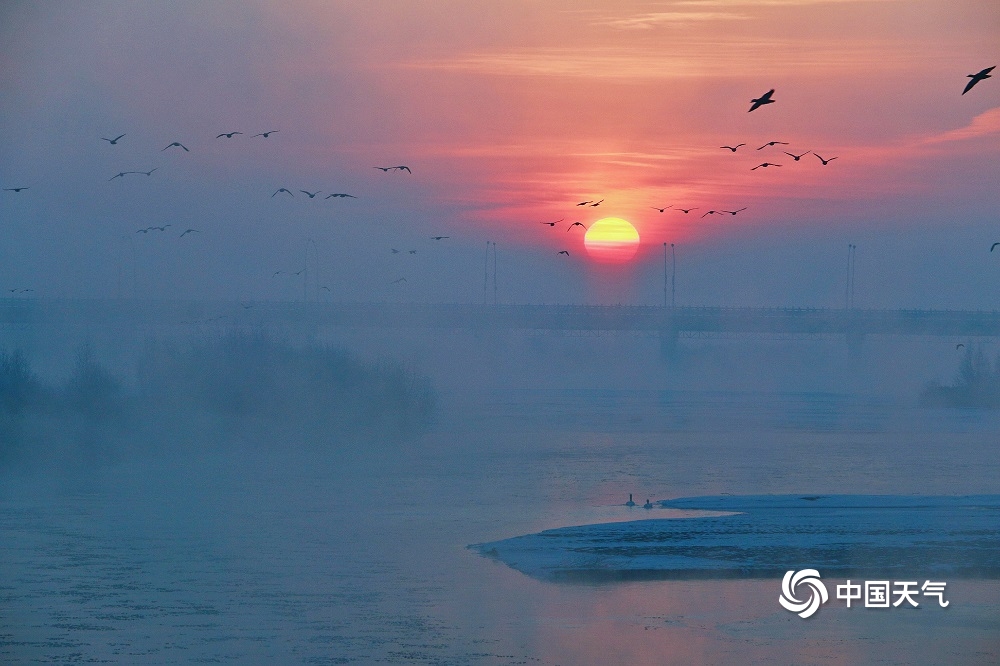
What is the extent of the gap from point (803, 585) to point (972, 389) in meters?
87.9

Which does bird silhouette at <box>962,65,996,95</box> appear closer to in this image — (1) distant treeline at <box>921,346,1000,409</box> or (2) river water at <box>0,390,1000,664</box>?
(2) river water at <box>0,390,1000,664</box>

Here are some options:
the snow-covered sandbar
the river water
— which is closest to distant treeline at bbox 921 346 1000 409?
the river water

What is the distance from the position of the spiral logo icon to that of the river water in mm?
309

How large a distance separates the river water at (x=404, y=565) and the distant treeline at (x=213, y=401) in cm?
316

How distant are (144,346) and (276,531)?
42618 millimetres

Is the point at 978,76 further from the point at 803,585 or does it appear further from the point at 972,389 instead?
the point at 972,389

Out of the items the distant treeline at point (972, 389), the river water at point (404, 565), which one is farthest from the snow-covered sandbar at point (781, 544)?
the distant treeline at point (972, 389)

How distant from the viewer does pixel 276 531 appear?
104ft

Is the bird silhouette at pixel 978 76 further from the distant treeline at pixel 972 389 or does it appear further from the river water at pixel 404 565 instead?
the distant treeline at pixel 972 389

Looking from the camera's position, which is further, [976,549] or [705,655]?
[976,549]

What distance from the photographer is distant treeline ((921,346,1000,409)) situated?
10300 centimetres

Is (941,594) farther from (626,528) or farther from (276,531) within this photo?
(276,531)

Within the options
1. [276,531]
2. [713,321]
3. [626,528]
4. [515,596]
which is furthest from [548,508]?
[713,321]

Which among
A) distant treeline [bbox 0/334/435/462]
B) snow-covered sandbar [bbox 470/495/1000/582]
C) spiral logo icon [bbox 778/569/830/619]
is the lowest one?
spiral logo icon [bbox 778/569/830/619]
